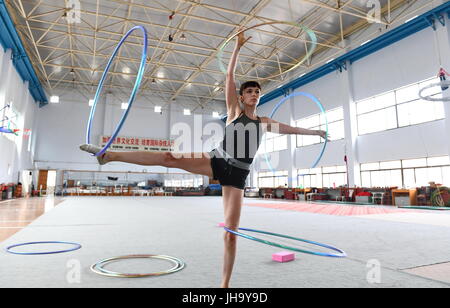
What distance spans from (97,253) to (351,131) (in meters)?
14.8

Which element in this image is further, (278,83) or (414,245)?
(278,83)

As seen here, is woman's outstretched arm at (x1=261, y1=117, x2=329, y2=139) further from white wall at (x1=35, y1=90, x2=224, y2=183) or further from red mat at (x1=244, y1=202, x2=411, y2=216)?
white wall at (x1=35, y1=90, x2=224, y2=183)

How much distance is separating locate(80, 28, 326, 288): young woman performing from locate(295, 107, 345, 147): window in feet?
45.7

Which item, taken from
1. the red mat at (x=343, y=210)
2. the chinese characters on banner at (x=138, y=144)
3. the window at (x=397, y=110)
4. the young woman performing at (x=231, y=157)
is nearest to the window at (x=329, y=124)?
the window at (x=397, y=110)

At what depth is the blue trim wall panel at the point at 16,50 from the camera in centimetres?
1141

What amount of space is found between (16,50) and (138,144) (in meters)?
10.7

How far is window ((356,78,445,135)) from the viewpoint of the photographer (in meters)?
12.2

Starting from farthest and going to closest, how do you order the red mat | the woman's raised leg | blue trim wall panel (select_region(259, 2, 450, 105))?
blue trim wall panel (select_region(259, 2, 450, 105))
the red mat
the woman's raised leg

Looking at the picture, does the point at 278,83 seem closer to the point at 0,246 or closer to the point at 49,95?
the point at 49,95

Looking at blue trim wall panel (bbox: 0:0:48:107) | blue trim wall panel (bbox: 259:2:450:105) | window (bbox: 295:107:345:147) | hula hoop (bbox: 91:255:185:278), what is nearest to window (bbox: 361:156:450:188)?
window (bbox: 295:107:345:147)

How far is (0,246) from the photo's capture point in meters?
3.48

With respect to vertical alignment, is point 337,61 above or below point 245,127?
above

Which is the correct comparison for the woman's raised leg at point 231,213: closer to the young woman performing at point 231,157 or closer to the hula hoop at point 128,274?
the young woman performing at point 231,157

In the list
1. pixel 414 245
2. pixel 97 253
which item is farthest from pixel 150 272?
pixel 414 245
